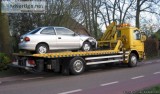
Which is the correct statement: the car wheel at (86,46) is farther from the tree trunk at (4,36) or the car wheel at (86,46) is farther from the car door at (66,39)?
the tree trunk at (4,36)

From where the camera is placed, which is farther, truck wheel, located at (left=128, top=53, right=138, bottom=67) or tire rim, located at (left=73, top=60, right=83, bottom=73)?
truck wheel, located at (left=128, top=53, right=138, bottom=67)

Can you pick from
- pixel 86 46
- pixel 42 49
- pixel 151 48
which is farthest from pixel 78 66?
pixel 151 48

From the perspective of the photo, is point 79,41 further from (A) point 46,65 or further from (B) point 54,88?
(B) point 54,88

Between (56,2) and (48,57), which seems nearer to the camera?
(48,57)

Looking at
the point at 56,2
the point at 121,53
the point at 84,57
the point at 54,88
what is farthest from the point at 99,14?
the point at 54,88

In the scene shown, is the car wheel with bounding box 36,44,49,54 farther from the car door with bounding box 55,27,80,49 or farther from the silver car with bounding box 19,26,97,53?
the car door with bounding box 55,27,80,49

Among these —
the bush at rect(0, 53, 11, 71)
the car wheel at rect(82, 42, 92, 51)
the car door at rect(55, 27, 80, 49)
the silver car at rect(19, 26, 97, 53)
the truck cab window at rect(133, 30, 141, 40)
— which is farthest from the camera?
the truck cab window at rect(133, 30, 141, 40)

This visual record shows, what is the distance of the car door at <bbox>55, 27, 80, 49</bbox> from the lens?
16.5 m

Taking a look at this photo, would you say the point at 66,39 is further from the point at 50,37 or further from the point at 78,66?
the point at 78,66

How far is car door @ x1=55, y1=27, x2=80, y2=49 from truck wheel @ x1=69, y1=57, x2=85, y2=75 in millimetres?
863

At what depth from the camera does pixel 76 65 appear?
16422mm

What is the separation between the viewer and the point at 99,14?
36.1m

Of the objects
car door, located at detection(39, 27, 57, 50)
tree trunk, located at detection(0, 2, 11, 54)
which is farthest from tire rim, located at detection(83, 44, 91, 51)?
tree trunk, located at detection(0, 2, 11, 54)

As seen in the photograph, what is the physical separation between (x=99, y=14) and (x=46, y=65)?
2101 cm
